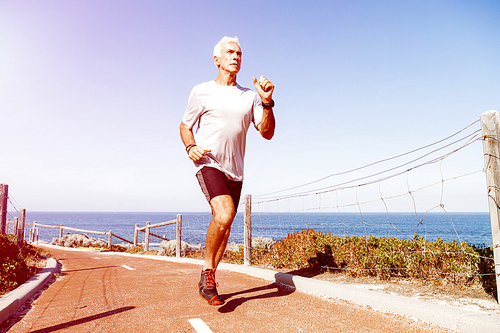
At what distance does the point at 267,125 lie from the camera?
321 centimetres

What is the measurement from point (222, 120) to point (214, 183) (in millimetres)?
602

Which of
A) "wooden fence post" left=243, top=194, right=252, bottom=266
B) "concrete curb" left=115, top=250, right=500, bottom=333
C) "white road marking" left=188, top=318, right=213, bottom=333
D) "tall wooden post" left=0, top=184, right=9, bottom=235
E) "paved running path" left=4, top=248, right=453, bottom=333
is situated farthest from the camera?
"tall wooden post" left=0, top=184, right=9, bottom=235

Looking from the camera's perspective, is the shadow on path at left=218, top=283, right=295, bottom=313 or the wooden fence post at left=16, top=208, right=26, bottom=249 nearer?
the shadow on path at left=218, top=283, right=295, bottom=313

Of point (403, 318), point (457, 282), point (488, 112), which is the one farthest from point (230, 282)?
point (488, 112)

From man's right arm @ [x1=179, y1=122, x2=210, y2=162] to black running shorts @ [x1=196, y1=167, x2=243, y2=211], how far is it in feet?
0.57

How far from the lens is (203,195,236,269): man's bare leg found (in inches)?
118

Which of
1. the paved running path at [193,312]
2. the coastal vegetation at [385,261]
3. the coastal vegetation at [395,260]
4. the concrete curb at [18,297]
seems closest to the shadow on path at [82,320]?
the paved running path at [193,312]

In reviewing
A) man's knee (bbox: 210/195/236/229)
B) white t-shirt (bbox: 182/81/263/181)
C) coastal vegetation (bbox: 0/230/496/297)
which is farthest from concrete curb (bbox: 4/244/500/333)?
white t-shirt (bbox: 182/81/263/181)

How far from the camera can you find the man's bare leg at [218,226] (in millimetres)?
2992

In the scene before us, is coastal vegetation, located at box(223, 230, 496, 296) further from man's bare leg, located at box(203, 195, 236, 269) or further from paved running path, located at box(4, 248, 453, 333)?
man's bare leg, located at box(203, 195, 236, 269)

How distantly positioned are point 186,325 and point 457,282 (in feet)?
10.4

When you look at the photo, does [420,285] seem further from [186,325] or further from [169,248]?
[169,248]

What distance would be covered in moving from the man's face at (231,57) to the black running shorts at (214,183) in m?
1.05

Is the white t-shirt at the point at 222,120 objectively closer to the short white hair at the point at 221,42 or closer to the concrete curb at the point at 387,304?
the short white hair at the point at 221,42
